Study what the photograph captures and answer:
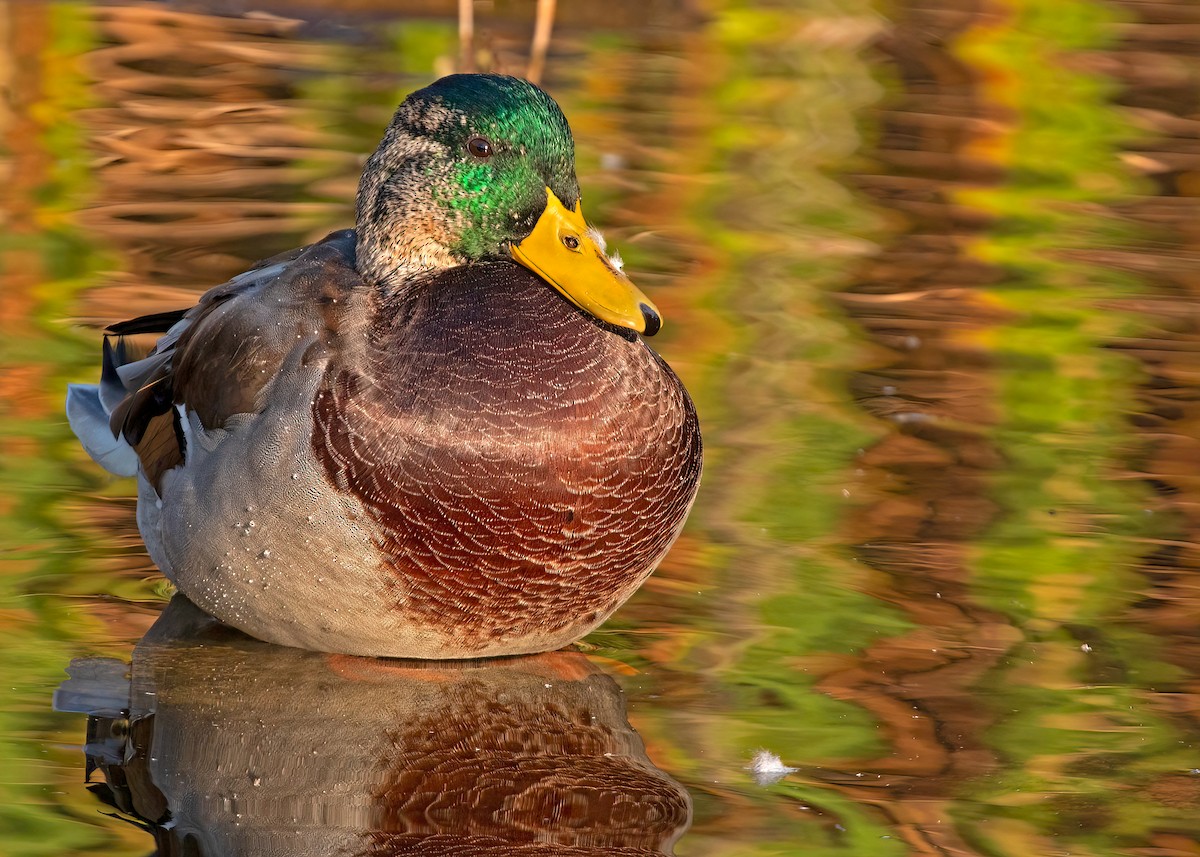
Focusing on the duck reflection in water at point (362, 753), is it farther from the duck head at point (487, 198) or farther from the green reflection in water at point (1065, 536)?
the duck head at point (487, 198)

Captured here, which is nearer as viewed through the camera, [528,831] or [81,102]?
[528,831]

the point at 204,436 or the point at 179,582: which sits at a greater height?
the point at 204,436

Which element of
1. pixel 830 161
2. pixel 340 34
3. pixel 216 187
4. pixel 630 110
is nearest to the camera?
pixel 216 187

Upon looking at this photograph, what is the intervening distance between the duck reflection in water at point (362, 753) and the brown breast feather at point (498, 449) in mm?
221

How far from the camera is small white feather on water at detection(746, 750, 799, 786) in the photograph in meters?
3.79

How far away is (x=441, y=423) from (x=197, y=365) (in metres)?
0.75

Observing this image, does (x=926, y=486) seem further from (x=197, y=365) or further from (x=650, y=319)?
(x=197, y=365)

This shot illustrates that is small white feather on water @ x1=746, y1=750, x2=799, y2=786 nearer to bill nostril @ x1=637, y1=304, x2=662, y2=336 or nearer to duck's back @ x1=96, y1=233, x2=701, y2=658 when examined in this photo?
duck's back @ x1=96, y1=233, x2=701, y2=658

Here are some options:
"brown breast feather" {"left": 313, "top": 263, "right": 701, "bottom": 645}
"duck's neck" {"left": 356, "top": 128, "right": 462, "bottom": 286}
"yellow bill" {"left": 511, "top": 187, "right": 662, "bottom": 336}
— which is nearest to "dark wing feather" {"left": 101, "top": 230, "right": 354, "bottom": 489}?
"duck's neck" {"left": 356, "top": 128, "right": 462, "bottom": 286}

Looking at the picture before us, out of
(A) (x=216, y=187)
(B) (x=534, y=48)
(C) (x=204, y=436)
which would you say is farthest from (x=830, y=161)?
(C) (x=204, y=436)

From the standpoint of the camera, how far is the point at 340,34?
38.2ft

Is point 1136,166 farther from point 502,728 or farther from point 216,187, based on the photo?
point 502,728

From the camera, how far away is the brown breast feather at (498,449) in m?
3.88

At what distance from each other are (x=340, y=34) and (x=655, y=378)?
8006 millimetres
